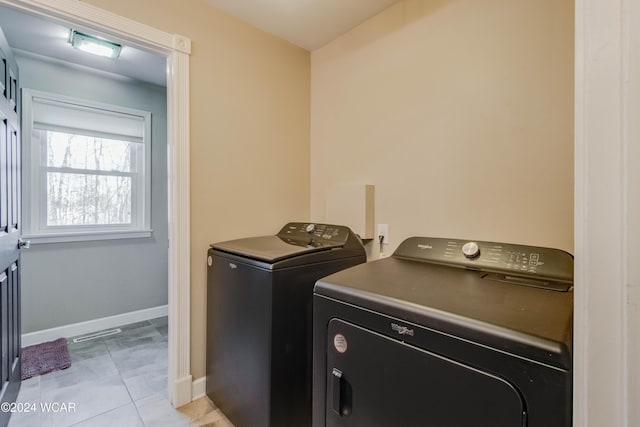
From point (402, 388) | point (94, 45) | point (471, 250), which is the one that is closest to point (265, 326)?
point (402, 388)

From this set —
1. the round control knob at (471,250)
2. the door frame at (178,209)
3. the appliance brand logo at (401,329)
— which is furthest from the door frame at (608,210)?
the door frame at (178,209)

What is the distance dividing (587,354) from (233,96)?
6.77 feet

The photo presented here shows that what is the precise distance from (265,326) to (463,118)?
1401mm

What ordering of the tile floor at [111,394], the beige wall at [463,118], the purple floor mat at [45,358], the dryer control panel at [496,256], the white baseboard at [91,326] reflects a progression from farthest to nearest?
the white baseboard at [91,326] < the purple floor mat at [45,358] < the tile floor at [111,394] < the beige wall at [463,118] < the dryer control panel at [496,256]

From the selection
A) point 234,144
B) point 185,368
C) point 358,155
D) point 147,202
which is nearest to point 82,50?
point 147,202

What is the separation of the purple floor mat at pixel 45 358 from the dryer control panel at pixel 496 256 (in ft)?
8.43

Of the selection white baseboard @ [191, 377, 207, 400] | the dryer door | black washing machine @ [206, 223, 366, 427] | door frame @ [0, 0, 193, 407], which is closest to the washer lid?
black washing machine @ [206, 223, 366, 427]

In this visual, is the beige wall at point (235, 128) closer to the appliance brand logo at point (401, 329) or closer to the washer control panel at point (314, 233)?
the washer control panel at point (314, 233)

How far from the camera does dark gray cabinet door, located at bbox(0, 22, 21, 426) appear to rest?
1.47m

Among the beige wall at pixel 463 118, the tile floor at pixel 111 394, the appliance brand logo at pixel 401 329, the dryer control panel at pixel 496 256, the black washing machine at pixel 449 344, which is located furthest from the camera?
the tile floor at pixel 111 394

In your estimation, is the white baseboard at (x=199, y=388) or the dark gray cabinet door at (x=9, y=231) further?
the white baseboard at (x=199, y=388)

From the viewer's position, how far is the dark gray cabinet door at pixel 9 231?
1.47 meters

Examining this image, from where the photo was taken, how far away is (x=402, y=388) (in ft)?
2.80

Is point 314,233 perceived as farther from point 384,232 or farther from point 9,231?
point 9,231
